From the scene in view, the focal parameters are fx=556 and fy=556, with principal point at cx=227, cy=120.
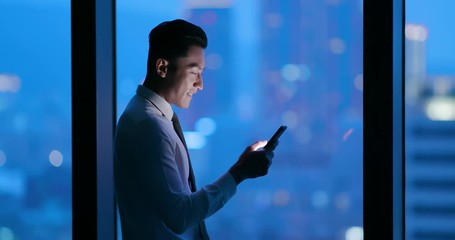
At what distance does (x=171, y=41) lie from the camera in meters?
1.43

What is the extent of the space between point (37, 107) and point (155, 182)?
1.82 metres

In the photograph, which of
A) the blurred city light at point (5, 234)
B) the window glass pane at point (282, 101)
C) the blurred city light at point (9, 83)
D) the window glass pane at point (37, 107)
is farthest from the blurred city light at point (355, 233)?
the blurred city light at point (9, 83)

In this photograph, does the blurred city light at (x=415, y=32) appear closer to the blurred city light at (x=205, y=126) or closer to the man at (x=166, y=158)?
the man at (x=166, y=158)

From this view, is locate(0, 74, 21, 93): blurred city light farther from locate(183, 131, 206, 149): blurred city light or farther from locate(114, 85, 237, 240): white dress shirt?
locate(114, 85, 237, 240): white dress shirt

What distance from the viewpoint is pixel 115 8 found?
77.7 inches

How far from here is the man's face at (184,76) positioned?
4.72 ft

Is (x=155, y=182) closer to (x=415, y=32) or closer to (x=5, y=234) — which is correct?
(x=415, y=32)

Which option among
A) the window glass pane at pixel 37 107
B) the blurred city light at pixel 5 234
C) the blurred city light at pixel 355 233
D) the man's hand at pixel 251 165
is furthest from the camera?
the blurred city light at pixel 5 234

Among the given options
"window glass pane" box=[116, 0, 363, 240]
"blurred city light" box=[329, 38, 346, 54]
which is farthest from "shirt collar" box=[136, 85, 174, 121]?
"blurred city light" box=[329, 38, 346, 54]

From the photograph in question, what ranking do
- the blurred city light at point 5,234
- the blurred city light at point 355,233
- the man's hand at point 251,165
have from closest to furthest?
the man's hand at point 251,165 < the blurred city light at point 355,233 < the blurred city light at point 5,234

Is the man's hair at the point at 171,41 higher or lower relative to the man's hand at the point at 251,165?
higher

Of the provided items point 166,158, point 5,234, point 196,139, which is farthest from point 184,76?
point 5,234

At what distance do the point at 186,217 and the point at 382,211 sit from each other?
63 cm

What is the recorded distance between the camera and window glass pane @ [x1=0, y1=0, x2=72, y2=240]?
1901 millimetres
